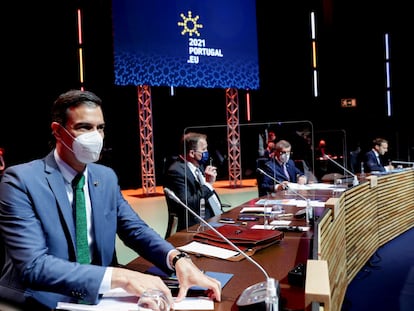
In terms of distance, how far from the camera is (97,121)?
147 cm

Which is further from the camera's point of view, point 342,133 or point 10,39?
point 342,133

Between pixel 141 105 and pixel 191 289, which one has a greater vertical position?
pixel 141 105

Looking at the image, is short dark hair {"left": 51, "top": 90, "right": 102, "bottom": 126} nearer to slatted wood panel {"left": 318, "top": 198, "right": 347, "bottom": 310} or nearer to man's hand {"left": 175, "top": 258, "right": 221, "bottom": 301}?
man's hand {"left": 175, "top": 258, "right": 221, "bottom": 301}

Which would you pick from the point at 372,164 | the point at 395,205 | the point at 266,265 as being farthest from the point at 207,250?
the point at 372,164

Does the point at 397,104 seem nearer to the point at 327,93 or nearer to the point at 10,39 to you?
the point at 327,93

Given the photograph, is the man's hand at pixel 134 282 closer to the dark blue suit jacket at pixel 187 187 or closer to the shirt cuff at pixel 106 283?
the shirt cuff at pixel 106 283

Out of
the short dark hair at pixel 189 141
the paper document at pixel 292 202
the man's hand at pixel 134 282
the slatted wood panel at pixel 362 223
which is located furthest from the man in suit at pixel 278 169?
the man's hand at pixel 134 282

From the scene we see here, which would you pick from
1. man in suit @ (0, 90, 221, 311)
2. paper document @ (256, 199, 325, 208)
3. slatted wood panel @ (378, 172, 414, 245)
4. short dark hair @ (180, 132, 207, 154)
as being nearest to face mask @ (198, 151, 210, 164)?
short dark hair @ (180, 132, 207, 154)

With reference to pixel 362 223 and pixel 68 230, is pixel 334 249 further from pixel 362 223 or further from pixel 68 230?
pixel 68 230

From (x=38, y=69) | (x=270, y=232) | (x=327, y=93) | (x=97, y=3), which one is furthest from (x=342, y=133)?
(x=270, y=232)

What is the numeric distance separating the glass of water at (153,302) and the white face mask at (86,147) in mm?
542

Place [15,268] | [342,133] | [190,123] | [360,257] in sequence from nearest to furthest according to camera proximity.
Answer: [15,268]
[360,257]
[342,133]
[190,123]

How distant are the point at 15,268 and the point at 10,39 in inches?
281

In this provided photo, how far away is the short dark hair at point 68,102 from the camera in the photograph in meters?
1.41
